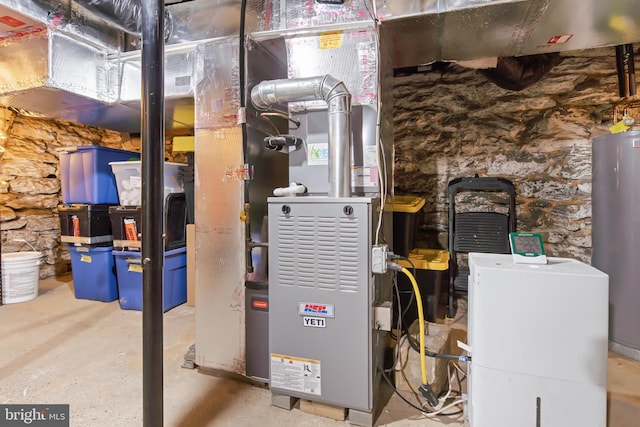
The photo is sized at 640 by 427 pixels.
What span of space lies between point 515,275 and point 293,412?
1186mm

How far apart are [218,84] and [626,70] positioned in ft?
9.53

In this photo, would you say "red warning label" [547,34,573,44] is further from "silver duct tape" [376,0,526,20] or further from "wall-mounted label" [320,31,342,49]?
"wall-mounted label" [320,31,342,49]

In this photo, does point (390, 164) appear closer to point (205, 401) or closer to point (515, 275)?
point (515, 275)

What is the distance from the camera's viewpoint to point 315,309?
4.91 ft

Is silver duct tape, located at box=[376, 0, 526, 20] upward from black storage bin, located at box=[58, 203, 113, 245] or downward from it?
upward

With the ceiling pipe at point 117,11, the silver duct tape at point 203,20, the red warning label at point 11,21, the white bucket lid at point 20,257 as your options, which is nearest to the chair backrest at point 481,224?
the silver duct tape at point 203,20

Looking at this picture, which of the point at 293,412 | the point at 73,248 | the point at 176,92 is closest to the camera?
the point at 293,412

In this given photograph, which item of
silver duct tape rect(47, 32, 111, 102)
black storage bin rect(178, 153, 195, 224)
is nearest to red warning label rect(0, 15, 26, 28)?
silver duct tape rect(47, 32, 111, 102)

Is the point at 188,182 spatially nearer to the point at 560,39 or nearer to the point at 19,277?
the point at 19,277

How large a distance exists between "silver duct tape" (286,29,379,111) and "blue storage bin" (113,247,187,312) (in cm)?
199

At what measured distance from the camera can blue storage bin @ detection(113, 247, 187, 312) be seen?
2.94m

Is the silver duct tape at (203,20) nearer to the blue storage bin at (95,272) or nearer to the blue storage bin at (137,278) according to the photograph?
the blue storage bin at (137,278)

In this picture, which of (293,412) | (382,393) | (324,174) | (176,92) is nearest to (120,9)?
(176,92)

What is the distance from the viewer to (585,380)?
1.16 meters
